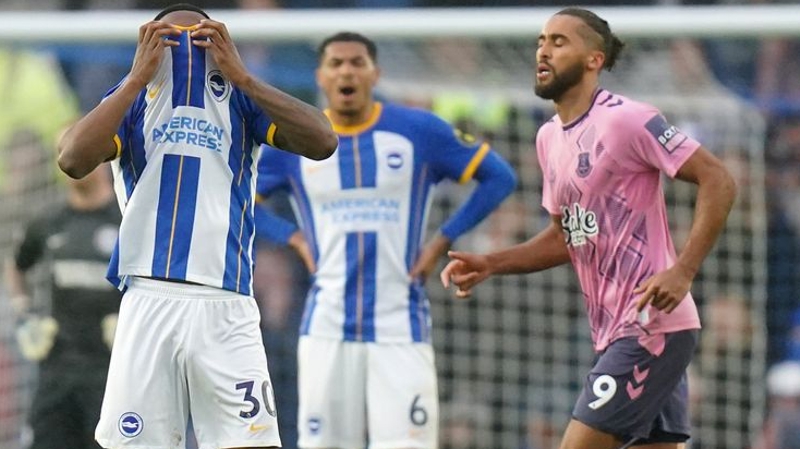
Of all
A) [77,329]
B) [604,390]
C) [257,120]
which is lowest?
[604,390]

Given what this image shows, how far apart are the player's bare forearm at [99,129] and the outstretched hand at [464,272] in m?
1.56

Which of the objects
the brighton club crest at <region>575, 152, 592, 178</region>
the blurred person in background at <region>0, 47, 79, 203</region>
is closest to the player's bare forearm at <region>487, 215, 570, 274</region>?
the brighton club crest at <region>575, 152, 592, 178</region>

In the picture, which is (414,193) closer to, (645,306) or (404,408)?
(404,408)

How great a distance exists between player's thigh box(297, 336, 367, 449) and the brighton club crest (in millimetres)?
1906

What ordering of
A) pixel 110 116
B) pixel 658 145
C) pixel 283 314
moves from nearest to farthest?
pixel 110 116 → pixel 658 145 → pixel 283 314

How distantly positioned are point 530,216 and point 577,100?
4418 millimetres

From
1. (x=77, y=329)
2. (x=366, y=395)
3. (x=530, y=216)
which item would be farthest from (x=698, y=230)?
(x=530, y=216)

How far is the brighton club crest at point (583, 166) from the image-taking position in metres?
6.73

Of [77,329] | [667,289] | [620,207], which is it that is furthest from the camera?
[77,329]

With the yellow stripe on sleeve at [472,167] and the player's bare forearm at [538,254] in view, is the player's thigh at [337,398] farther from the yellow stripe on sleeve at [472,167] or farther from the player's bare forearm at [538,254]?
the player's bare forearm at [538,254]

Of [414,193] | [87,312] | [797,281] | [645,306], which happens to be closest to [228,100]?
[645,306]

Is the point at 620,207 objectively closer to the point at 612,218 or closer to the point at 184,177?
the point at 612,218

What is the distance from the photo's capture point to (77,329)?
384 inches

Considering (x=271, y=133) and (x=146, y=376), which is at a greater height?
(x=271, y=133)
